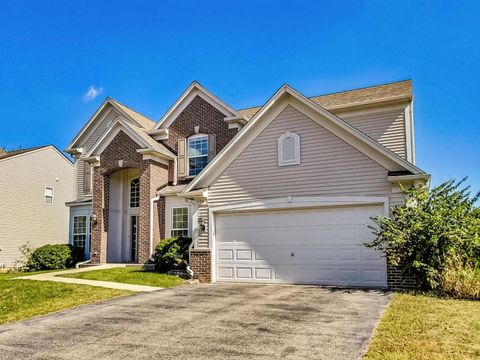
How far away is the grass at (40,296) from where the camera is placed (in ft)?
29.3

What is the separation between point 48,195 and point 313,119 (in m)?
21.0

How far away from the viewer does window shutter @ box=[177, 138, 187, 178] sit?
754 inches

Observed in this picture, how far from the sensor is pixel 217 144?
61.8 feet

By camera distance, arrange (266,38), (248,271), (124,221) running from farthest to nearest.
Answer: (124,221) → (266,38) → (248,271)

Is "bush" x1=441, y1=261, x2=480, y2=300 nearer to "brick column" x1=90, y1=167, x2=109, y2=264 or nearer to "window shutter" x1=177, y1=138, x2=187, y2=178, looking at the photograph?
"window shutter" x1=177, y1=138, x2=187, y2=178

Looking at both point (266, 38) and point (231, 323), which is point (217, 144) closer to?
point (266, 38)

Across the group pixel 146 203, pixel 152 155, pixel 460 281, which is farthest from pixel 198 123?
pixel 460 281

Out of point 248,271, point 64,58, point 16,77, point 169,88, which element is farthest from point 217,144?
point 16,77

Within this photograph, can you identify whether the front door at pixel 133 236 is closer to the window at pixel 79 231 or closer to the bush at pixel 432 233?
the window at pixel 79 231

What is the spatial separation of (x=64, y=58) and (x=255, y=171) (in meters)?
13.1

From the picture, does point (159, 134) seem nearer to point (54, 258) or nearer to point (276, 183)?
point (54, 258)

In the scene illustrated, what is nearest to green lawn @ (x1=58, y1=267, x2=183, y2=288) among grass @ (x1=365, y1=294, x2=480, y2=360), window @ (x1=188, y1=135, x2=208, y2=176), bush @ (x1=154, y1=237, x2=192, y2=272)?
bush @ (x1=154, y1=237, x2=192, y2=272)

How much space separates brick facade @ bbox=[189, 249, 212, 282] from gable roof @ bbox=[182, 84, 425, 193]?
2259 millimetres

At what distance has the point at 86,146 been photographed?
75.8ft
